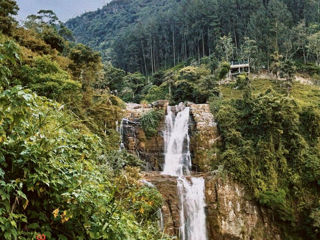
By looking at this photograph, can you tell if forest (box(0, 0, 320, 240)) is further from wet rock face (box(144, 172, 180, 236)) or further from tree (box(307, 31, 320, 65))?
wet rock face (box(144, 172, 180, 236))

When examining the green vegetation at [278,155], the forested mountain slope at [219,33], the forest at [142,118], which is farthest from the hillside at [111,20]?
the green vegetation at [278,155]

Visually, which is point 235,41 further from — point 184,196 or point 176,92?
point 184,196

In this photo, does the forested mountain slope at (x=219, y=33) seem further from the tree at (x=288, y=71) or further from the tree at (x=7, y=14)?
the tree at (x=7, y=14)

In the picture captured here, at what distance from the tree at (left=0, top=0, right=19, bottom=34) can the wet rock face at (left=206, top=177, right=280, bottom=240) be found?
469 inches

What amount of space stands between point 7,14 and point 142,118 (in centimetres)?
912

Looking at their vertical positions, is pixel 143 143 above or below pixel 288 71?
below

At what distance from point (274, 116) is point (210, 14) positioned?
1182 inches

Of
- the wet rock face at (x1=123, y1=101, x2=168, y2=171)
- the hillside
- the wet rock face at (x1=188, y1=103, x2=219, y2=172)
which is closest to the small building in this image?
the wet rock face at (x1=188, y1=103, x2=219, y2=172)

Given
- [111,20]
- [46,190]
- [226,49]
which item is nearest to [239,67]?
[226,49]

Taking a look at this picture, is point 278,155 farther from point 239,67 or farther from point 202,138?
point 239,67

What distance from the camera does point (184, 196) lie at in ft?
39.5

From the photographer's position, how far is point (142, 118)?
16828mm

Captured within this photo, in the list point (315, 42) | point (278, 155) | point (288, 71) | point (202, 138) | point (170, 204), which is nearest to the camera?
point (170, 204)

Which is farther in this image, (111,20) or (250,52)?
(111,20)
